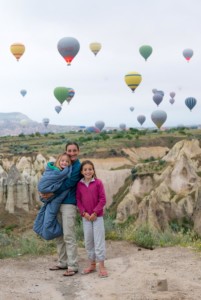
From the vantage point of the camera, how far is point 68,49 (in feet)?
174

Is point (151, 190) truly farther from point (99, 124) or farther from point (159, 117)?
point (99, 124)

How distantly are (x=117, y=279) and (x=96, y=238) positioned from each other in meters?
0.65

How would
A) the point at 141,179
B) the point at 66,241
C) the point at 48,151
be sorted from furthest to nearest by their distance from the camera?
the point at 48,151 → the point at 141,179 → the point at 66,241

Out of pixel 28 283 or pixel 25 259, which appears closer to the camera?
pixel 28 283

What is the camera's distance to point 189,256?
26.6 feet

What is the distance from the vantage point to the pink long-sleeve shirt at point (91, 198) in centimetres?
716

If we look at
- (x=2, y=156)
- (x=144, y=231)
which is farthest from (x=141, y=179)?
(x=144, y=231)

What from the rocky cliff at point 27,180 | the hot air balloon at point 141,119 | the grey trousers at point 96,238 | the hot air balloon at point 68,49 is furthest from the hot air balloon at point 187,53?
the grey trousers at point 96,238

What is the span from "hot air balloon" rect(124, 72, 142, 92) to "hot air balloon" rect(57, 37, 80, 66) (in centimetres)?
1117

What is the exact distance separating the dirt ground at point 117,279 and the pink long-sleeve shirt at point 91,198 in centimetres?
94

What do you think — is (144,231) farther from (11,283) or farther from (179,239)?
(11,283)

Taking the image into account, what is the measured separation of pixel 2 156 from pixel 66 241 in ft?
177

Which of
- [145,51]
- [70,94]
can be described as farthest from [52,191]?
[70,94]

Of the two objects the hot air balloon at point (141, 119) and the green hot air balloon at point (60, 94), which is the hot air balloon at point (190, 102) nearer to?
the green hot air balloon at point (60, 94)
